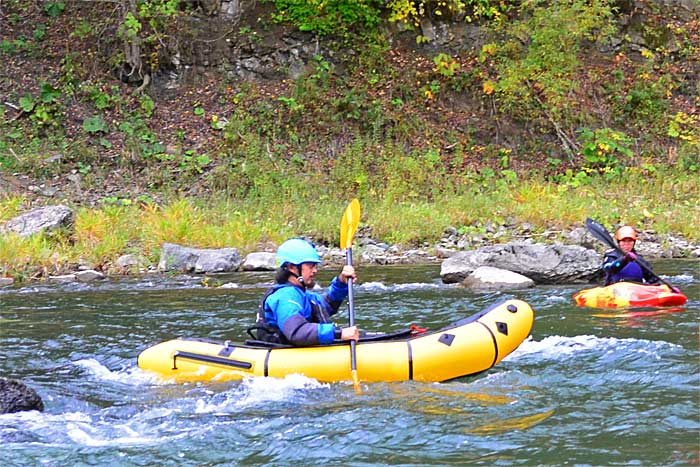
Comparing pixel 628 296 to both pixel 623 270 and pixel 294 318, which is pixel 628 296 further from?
pixel 294 318

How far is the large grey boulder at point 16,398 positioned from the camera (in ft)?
16.0

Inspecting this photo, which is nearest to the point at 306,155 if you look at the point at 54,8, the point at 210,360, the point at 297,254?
the point at 54,8

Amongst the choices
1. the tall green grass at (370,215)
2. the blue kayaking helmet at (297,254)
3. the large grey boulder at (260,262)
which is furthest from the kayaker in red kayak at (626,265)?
the large grey boulder at (260,262)

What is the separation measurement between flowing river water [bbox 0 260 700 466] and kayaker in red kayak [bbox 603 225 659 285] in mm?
589

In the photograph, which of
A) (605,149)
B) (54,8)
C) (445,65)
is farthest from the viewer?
(54,8)

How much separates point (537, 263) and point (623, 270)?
4.48ft

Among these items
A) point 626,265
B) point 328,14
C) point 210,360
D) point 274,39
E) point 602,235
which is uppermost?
point 328,14

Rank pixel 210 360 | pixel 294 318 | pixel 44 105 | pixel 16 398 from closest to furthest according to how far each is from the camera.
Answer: pixel 16 398, pixel 294 318, pixel 210 360, pixel 44 105

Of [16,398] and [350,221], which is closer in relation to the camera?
[16,398]

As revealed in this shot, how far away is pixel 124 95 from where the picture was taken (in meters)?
16.4

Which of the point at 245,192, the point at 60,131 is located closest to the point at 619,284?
the point at 245,192

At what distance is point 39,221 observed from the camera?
1175 cm

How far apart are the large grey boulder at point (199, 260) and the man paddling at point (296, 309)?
544 cm

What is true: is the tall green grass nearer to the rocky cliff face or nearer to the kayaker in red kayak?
the rocky cliff face
